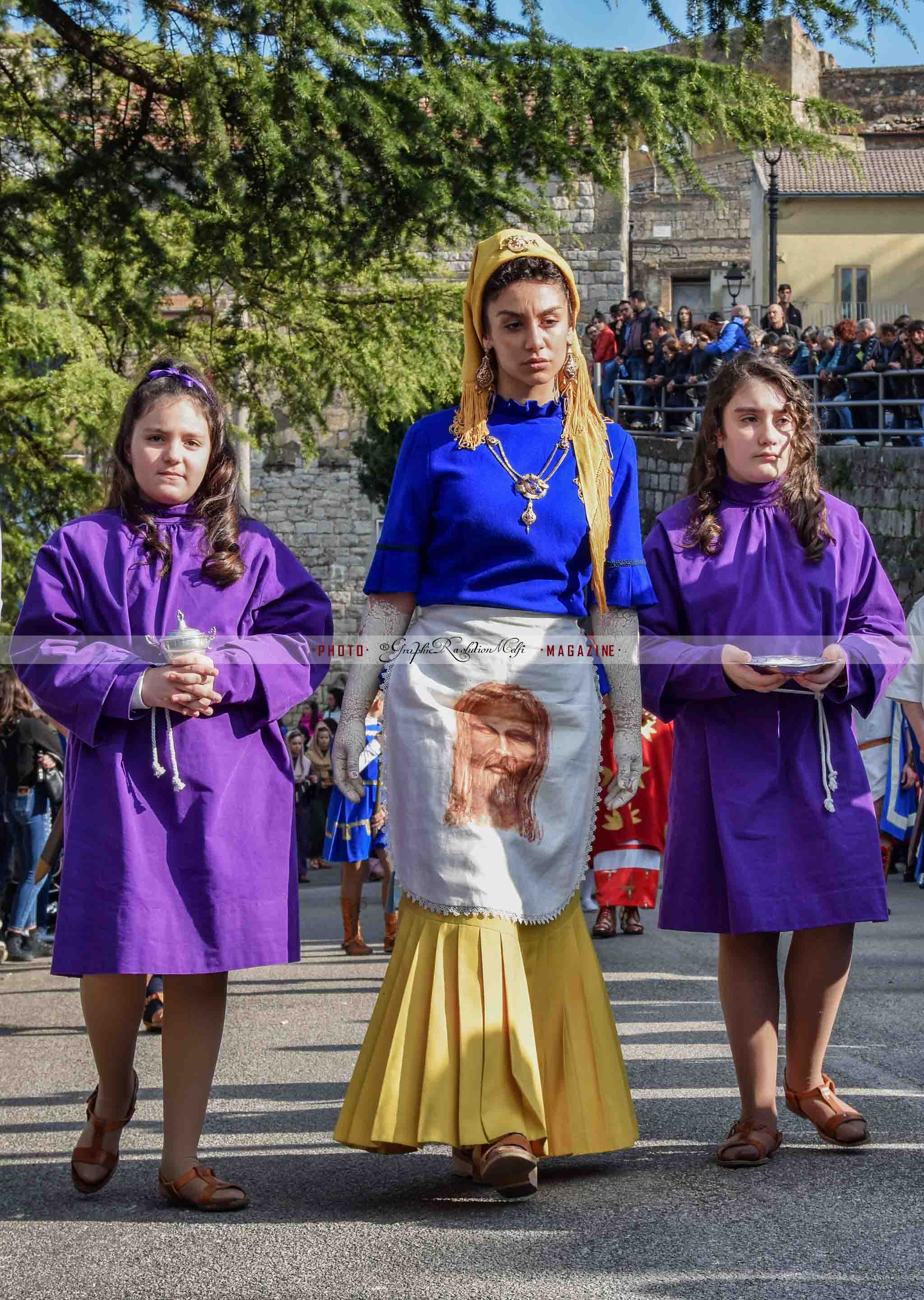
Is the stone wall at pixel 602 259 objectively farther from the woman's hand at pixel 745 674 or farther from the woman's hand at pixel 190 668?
the woman's hand at pixel 190 668

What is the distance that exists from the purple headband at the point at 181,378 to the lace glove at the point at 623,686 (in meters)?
1.14

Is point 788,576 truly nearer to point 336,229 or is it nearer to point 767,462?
point 767,462

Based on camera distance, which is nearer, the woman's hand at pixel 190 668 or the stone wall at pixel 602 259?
the woman's hand at pixel 190 668

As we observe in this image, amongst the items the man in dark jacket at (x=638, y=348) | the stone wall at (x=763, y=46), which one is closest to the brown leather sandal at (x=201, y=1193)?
the stone wall at (x=763, y=46)

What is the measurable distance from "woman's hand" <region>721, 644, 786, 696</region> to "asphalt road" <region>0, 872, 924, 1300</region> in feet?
3.87

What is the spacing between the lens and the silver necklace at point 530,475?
4.79 m

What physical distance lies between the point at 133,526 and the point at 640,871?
6350mm

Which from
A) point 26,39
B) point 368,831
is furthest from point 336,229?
point 368,831

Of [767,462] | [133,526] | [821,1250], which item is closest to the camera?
[821,1250]

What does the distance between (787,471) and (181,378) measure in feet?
5.30

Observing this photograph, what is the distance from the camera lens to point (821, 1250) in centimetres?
390

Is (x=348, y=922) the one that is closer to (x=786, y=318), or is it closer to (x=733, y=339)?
(x=733, y=339)

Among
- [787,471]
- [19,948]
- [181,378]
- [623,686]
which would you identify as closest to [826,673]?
[623,686]

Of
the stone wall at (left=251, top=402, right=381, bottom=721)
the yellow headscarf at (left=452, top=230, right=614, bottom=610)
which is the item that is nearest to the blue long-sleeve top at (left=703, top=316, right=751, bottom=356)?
the yellow headscarf at (left=452, top=230, right=614, bottom=610)
